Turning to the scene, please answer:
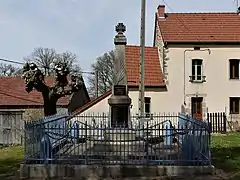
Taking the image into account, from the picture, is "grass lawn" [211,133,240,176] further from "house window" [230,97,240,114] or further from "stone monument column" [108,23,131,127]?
"house window" [230,97,240,114]

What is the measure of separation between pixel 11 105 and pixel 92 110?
6.77 m

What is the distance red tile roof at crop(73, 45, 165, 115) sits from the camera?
105 ft

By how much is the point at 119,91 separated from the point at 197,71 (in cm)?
1785

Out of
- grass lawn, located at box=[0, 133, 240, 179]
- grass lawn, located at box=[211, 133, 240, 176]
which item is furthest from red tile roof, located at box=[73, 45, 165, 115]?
grass lawn, located at box=[211, 133, 240, 176]

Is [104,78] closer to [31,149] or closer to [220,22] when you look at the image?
[220,22]

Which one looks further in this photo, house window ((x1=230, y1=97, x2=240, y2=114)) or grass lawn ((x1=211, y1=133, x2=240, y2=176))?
house window ((x1=230, y1=97, x2=240, y2=114))

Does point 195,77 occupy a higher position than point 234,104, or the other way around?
point 195,77

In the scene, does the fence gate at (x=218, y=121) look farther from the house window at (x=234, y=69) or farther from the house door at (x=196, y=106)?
the house window at (x=234, y=69)

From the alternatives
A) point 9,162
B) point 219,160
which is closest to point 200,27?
point 219,160

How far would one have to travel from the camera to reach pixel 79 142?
43.0 ft

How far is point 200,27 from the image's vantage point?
3447 cm

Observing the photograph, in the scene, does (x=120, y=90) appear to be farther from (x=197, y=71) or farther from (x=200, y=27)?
(x=200, y=27)

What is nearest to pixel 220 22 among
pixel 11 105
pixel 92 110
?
pixel 92 110

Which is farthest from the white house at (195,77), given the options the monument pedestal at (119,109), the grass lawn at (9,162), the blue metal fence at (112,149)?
the blue metal fence at (112,149)
